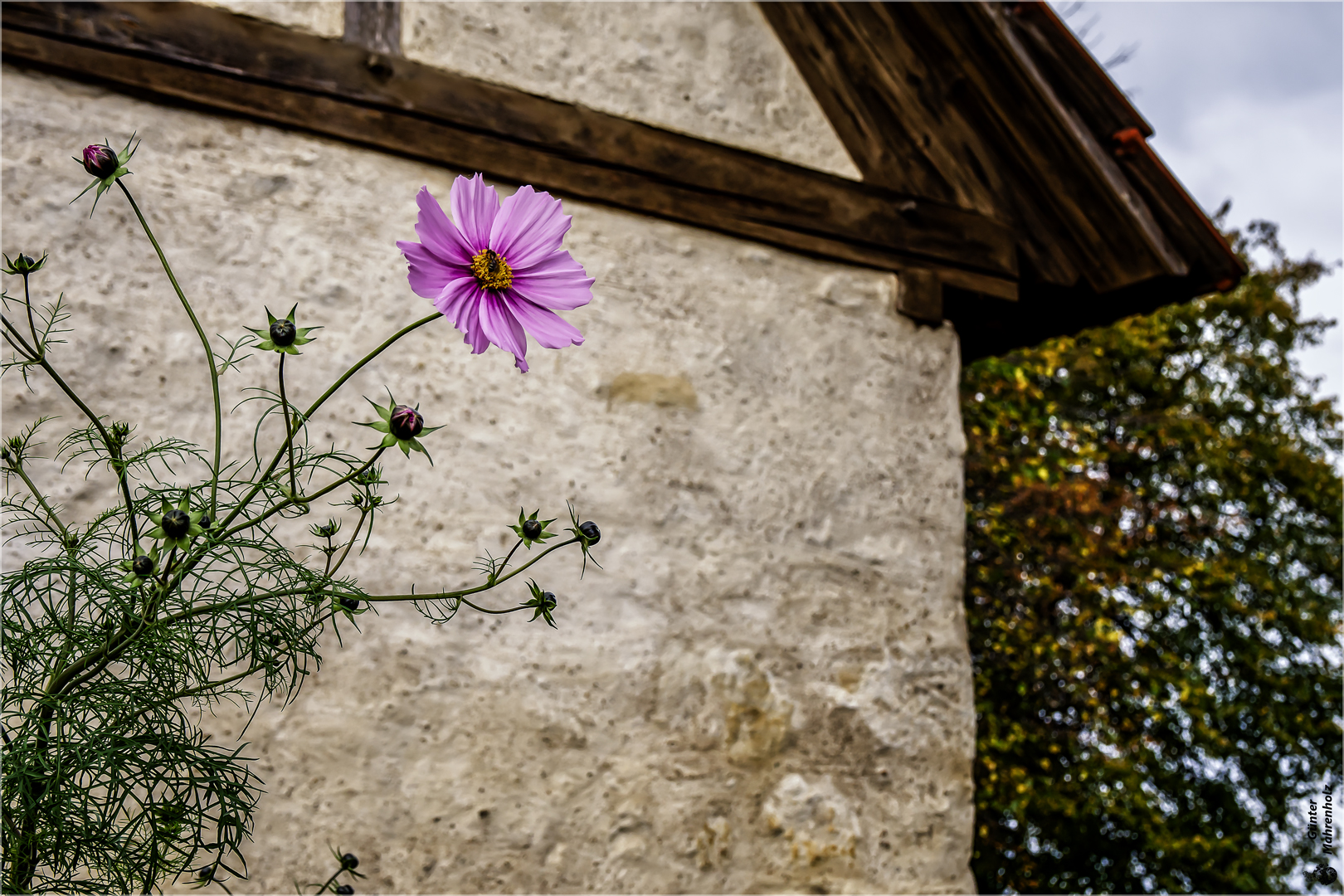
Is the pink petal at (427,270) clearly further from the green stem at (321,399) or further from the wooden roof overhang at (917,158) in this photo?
the wooden roof overhang at (917,158)

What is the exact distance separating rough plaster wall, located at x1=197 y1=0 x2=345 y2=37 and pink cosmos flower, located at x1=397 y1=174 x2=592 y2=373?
74.5 inches

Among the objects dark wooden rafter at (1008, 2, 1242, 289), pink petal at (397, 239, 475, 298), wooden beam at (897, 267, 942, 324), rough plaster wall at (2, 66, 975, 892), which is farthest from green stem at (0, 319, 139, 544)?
dark wooden rafter at (1008, 2, 1242, 289)

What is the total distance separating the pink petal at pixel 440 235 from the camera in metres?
0.95

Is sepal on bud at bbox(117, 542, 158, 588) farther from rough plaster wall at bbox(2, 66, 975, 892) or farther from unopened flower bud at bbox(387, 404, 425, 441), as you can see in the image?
rough plaster wall at bbox(2, 66, 975, 892)

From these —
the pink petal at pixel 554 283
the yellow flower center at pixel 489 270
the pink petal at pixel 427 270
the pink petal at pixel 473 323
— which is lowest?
the pink petal at pixel 473 323

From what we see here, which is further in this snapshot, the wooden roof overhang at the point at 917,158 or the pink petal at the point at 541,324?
the wooden roof overhang at the point at 917,158

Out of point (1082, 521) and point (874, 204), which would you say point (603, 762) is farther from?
point (1082, 521)

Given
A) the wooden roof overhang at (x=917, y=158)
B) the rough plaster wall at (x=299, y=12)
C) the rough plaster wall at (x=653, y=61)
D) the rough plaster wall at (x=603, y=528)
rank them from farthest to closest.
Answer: the rough plaster wall at (x=653, y=61) < the wooden roof overhang at (x=917, y=158) < the rough plaster wall at (x=299, y=12) < the rough plaster wall at (x=603, y=528)

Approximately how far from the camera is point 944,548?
3.09 meters

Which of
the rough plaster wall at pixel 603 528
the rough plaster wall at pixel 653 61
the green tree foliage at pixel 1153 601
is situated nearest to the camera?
the rough plaster wall at pixel 603 528

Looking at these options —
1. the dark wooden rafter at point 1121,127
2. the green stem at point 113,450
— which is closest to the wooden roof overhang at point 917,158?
the dark wooden rafter at point 1121,127

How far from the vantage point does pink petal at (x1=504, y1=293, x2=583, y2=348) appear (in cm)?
106

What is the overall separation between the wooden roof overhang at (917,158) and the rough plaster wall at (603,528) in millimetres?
120

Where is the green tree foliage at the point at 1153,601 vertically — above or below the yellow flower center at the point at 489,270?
above
